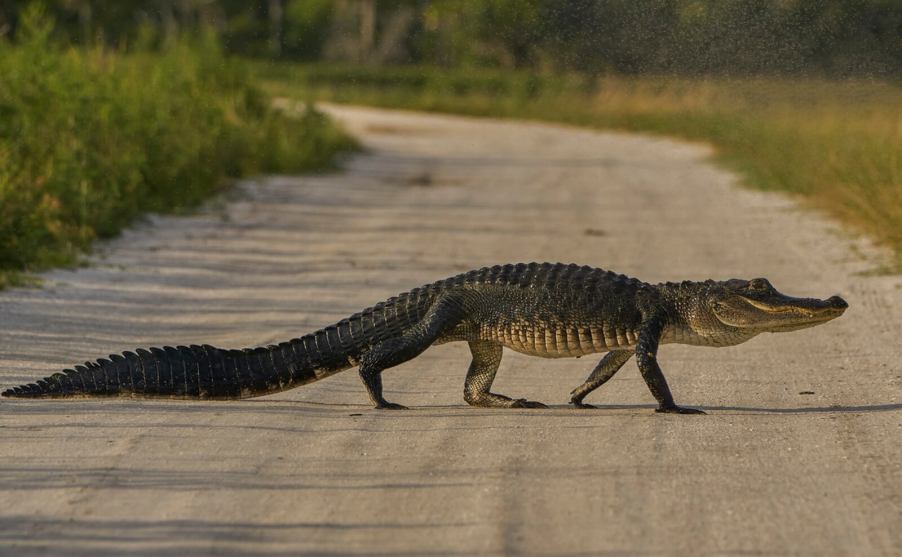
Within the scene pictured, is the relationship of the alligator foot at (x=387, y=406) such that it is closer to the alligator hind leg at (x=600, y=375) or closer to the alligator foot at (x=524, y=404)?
the alligator foot at (x=524, y=404)

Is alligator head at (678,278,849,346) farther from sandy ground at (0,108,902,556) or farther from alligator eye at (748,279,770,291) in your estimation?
sandy ground at (0,108,902,556)

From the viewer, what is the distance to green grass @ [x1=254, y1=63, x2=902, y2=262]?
49.4ft

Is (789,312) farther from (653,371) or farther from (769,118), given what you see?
(769,118)

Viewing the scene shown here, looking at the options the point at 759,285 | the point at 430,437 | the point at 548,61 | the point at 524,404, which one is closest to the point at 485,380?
the point at 524,404

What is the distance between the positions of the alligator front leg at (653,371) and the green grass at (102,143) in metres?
5.54

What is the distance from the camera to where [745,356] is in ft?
27.8

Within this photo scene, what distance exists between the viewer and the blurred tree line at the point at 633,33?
1816cm

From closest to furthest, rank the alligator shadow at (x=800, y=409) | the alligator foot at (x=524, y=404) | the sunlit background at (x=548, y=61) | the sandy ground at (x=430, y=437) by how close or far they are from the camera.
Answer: the sandy ground at (x=430, y=437) < the alligator shadow at (x=800, y=409) < the alligator foot at (x=524, y=404) < the sunlit background at (x=548, y=61)

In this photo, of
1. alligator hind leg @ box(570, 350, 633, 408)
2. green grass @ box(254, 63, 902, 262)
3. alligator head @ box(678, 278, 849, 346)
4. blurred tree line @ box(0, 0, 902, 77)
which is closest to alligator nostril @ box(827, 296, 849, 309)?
alligator head @ box(678, 278, 849, 346)

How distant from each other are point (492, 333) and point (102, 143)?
9290 millimetres

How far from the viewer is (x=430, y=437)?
6016mm

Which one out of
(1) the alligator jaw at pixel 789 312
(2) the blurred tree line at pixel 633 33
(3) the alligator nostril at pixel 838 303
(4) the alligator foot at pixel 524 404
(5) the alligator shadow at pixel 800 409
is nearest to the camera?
(3) the alligator nostril at pixel 838 303

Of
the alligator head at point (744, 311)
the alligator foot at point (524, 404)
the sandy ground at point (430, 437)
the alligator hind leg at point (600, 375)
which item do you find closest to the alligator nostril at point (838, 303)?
the alligator head at point (744, 311)

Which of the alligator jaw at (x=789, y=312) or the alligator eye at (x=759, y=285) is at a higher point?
the alligator eye at (x=759, y=285)
